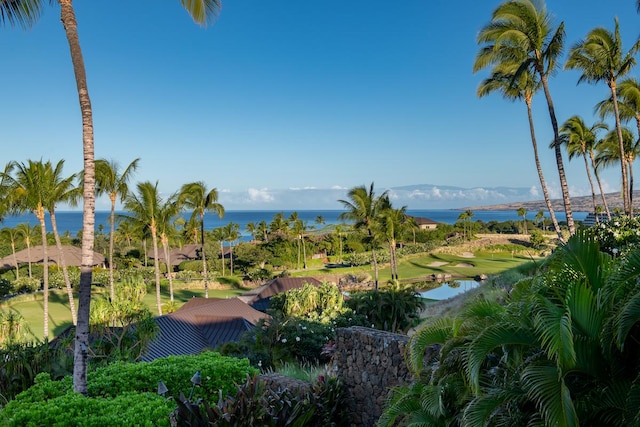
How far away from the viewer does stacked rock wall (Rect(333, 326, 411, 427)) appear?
258 inches

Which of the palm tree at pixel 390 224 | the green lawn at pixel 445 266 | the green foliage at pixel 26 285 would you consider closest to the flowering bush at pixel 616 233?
the palm tree at pixel 390 224

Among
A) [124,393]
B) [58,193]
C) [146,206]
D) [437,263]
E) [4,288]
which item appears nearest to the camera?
[124,393]

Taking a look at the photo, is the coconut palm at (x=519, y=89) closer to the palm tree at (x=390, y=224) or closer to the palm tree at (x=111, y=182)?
the palm tree at (x=390, y=224)

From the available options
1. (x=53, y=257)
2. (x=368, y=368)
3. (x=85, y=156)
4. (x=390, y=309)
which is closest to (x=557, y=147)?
(x=390, y=309)

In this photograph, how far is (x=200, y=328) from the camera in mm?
15570

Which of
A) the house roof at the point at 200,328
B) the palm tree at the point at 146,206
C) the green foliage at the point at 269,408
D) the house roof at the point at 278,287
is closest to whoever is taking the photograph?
the green foliage at the point at 269,408

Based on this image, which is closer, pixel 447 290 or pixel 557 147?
pixel 557 147

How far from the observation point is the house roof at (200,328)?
14.1 m

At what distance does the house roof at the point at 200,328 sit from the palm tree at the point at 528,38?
12916 millimetres

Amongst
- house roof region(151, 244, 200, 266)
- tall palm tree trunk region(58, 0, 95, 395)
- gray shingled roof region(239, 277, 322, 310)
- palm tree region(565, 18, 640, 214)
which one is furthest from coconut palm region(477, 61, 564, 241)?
house roof region(151, 244, 200, 266)

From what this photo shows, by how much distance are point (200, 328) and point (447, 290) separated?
2362cm

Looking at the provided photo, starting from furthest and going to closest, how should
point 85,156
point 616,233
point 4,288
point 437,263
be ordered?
point 437,263 < point 4,288 < point 616,233 < point 85,156

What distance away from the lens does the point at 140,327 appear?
494 inches

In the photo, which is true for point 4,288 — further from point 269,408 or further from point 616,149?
point 616,149
